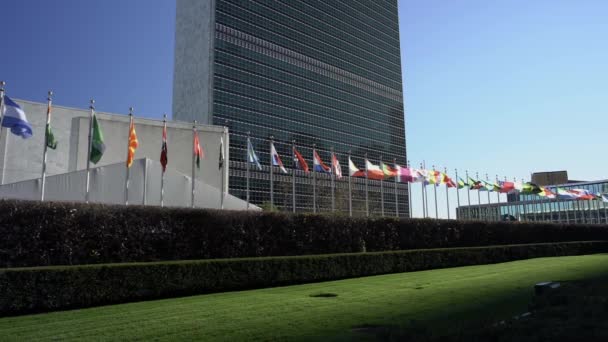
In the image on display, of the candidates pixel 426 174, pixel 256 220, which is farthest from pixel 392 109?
pixel 256 220

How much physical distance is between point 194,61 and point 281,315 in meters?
110

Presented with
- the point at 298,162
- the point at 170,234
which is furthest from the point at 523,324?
the point at 298,162

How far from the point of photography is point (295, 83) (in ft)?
419

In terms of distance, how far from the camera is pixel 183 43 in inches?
4705

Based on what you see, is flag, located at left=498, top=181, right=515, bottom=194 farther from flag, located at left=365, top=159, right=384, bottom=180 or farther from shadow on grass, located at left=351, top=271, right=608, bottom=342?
shadow on grass, located at left=351, top=271, right=608, bottom=342

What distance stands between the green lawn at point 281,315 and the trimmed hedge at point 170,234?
11.2ft

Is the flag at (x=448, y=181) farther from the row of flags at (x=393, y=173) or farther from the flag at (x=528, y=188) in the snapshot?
the flag at (x=528, y=188)

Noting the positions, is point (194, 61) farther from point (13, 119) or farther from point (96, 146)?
point (13, 119)

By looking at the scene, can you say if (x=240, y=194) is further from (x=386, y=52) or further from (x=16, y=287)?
(x=16, y=287)

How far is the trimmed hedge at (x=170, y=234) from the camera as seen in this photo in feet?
51.9

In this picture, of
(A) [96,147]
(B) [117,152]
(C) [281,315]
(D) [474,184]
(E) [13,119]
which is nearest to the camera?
(C) [281,315]

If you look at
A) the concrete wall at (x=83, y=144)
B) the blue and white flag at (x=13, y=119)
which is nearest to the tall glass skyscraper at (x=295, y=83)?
the concrete wall at (x=83, y=144)

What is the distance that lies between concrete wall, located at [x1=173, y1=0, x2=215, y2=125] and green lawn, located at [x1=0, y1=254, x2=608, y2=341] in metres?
93.8

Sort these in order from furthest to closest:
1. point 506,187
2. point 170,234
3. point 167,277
Result: point 506,187 → point 170,234 → point 167,277
